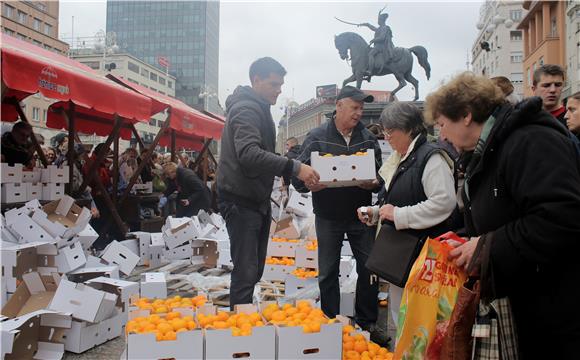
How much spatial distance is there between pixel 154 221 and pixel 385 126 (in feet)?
23.6

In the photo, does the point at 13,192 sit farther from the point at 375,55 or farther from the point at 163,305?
the point at 375,55

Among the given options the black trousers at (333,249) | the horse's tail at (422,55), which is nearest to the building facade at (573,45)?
the horse's tail at (422,55)

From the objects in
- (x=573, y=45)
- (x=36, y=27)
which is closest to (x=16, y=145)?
(x=573, y=45)

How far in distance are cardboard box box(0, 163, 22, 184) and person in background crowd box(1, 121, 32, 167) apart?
21.2 inches

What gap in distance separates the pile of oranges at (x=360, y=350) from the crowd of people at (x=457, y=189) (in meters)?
0.27

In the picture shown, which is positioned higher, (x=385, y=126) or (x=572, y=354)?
(x=385, y=126)

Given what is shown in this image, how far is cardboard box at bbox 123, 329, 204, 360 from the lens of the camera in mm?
2266

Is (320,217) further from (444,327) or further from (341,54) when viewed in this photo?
(341,54)

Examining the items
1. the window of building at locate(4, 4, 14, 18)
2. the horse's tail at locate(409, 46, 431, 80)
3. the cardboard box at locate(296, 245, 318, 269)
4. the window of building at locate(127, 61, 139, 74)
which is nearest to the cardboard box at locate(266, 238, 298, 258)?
the cardboard box at locate(296, 245, 318, 269)

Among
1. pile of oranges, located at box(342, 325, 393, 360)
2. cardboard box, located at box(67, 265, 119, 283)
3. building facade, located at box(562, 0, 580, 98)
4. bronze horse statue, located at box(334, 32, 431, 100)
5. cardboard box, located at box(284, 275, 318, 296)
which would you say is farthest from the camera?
building facade, located at box(562, 0, 580, 98)

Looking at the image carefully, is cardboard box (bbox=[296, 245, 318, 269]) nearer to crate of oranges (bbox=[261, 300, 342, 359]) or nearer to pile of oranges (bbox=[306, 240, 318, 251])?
pile of oranges (bbox=[306, 240, 318, 251])

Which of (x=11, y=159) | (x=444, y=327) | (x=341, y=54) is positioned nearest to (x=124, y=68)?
(x=341, y=54)

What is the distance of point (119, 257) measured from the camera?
5.20 m

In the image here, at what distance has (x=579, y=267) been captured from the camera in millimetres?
1495
